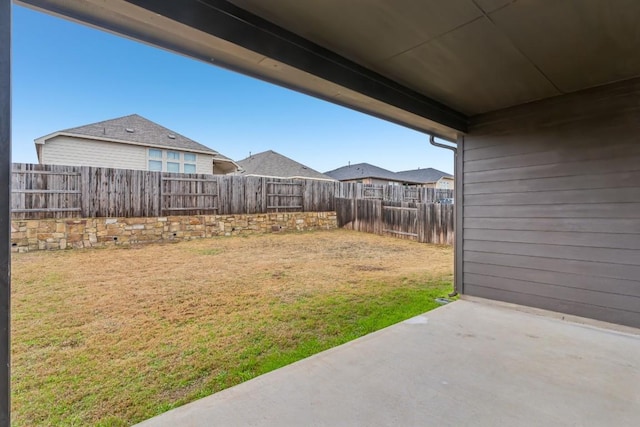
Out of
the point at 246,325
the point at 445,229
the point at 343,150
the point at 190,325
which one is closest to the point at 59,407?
the point at 190,325

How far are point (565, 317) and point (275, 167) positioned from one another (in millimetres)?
15319

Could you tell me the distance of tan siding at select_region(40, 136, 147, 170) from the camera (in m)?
9.52

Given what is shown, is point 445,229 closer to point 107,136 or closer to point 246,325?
point 246,325

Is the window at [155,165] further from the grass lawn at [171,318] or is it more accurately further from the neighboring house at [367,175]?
the neighboring house at [367,175]

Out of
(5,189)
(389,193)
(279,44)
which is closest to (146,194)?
(279,44)

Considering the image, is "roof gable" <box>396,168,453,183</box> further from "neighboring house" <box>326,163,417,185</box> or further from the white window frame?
the white window frame

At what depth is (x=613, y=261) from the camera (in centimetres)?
277

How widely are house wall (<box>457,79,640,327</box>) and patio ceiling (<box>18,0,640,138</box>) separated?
0.43 meters

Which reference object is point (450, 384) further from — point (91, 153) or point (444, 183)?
point (444, 183)

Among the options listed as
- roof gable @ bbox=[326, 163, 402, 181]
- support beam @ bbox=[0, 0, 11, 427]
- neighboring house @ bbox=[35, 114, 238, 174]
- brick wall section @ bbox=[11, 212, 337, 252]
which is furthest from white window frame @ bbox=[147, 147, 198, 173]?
roof gable @ bbox=[326, 163, 402, 181]

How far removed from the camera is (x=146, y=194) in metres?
8.02

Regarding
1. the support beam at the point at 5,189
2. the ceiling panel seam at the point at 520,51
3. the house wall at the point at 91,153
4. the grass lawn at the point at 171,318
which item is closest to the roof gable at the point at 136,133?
the house wall at the point at 91,153

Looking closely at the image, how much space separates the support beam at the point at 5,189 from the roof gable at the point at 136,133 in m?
10.8

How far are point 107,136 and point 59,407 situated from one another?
10.7 metres
